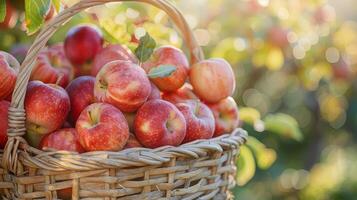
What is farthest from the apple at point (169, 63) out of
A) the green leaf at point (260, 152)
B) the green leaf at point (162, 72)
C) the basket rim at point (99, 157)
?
the green leaf at point (260, 152)

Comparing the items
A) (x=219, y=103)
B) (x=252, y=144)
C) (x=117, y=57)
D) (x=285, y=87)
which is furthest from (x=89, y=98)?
(x=285, y=87)

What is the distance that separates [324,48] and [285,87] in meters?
1.75

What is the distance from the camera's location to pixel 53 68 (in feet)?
3.89

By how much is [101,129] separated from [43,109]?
0.11 meters

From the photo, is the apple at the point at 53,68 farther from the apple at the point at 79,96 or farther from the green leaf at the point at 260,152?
the green leaf at the point at 260,152

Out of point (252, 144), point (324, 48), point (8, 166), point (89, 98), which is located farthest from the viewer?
point (324, 48)

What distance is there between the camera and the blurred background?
1464 millimetres

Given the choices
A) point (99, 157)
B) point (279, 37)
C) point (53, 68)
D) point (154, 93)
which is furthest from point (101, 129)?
point (279, 37)

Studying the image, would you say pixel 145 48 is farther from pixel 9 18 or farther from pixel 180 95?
pixel 9 18

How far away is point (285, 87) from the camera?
13.6 ft

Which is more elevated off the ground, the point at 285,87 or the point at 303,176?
the point at 285,87

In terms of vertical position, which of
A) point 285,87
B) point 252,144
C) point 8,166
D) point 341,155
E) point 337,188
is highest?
point 8,166

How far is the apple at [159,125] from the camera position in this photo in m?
1.00

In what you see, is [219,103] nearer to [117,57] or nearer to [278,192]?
[117,57]
